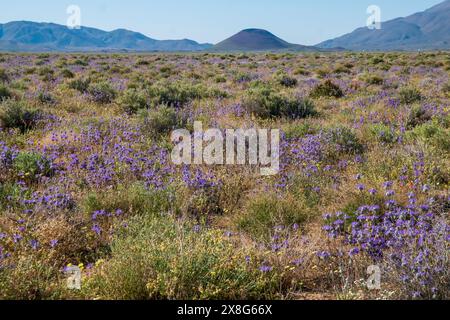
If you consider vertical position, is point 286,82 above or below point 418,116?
above

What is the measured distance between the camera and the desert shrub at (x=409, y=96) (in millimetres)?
10859

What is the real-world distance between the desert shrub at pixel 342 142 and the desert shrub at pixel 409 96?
16.0 ft

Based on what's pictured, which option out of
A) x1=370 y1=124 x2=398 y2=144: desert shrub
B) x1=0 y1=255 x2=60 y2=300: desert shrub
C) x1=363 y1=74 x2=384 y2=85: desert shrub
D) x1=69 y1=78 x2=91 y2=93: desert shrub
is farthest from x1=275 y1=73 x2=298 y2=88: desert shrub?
x1=0 y1=255 x2=60 y2=300: desert shrub

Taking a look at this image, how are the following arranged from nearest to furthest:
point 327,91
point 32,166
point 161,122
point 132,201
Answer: point 132,201 → point 32,166 → point 161,122 → point 327,91

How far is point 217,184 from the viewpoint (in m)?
4.95

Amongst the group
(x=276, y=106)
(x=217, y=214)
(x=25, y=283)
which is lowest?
(x=217, y=214)

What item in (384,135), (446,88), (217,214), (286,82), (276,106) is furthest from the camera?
(286,82)

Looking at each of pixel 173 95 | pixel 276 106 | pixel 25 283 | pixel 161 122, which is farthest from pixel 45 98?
pixel 25 283

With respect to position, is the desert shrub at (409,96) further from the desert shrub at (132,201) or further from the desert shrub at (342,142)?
the desert shrub at (132,201)

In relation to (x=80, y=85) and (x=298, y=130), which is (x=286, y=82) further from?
(x=298, y=130)

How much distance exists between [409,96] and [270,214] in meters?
8.56

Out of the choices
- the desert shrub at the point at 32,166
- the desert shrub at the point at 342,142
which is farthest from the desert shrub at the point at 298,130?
the desert shrub at the point at 32,166

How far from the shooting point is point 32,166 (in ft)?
17.4
